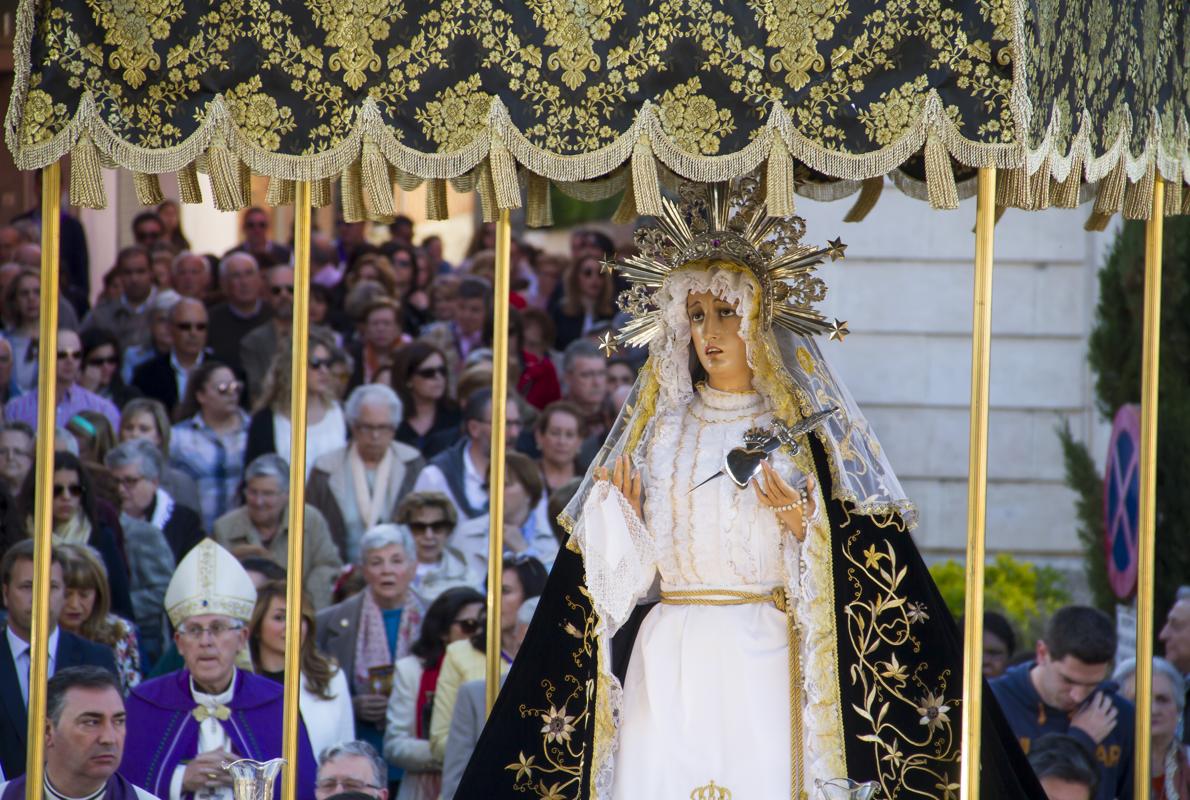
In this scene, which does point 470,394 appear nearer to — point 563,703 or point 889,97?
point 563,703

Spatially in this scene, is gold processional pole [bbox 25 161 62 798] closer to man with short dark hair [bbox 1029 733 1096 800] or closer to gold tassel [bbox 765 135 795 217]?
gold tassel [bbox 765 135 795 217]

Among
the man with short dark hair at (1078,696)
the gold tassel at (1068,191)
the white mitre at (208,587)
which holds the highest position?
the gold tassel at (1068,191)

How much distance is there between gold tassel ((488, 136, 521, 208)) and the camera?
177 inches

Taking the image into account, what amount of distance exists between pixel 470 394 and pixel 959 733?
3.16 m

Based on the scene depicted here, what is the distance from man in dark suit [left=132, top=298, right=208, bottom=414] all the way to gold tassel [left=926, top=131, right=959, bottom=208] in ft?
13.1

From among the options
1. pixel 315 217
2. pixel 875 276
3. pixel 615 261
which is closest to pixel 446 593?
pixel 615 261

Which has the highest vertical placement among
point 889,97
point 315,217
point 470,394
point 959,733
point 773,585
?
point 315,217

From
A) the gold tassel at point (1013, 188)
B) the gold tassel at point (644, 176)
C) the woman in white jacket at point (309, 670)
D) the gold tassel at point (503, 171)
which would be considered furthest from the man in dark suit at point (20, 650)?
the gold tassel at point (1013, 188)

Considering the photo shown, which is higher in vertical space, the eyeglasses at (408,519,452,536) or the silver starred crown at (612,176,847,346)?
the silver starred crown at (612,176,847,346)

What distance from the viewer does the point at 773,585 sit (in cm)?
494

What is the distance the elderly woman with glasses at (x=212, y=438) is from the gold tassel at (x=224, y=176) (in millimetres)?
2169

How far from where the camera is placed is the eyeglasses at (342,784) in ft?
18.9

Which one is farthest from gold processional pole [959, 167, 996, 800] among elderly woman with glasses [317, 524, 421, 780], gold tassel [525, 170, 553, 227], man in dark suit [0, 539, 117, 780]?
man in dark suit [0, 539, 117, 780]

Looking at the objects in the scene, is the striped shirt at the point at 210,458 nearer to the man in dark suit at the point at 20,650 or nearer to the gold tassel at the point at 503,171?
the man in dark suit at the point at 20,650
